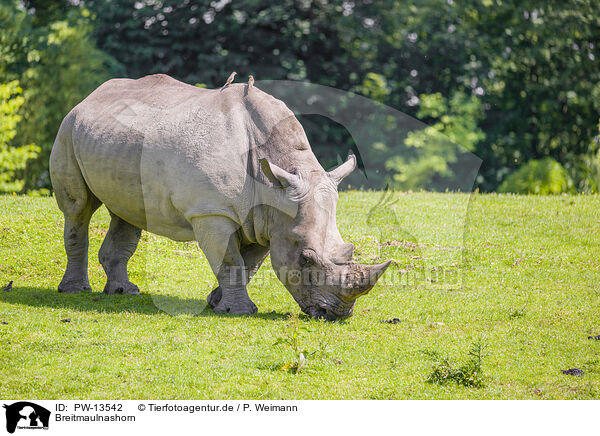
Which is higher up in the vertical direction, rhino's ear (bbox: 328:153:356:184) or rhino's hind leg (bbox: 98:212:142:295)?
rhino's ear (bbox: 328:153:356:184)

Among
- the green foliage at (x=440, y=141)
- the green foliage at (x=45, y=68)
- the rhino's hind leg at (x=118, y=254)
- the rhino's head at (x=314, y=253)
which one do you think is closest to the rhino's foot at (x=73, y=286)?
the rhino's hind leg at (x=118, y=254)

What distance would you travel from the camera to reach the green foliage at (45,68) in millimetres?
25094

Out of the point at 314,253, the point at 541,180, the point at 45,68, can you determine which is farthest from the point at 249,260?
the point at 45,68

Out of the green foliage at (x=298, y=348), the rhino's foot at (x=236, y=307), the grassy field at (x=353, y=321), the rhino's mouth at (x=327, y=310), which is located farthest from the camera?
the rhino's foot at (x=236, y=307)

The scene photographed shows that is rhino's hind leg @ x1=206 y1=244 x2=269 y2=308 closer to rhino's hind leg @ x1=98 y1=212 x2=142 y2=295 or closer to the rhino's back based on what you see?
the rhino's back

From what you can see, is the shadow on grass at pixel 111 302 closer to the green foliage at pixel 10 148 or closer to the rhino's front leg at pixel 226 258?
the rhino's front leg at pixel 226 258

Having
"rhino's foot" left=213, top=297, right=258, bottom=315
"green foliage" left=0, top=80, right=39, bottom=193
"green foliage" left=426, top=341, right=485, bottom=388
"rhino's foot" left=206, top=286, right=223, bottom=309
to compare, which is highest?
"green foliage" left=426, top=341, right=485, bottom=388

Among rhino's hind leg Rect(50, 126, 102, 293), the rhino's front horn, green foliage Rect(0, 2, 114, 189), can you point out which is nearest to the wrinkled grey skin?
the rhino's front horn

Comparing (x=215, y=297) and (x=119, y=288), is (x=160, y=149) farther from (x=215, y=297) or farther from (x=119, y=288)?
(x=119, y=288)

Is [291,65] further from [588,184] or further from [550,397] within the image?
[550,397]

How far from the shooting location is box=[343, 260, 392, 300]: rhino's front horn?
876cm

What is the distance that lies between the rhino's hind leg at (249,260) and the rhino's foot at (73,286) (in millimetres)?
2101

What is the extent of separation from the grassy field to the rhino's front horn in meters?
0.48
